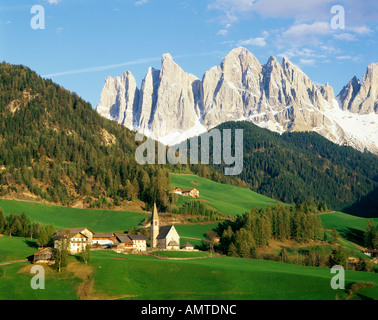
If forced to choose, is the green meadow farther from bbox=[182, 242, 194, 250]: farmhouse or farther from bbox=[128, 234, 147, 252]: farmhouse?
bbox=[128, 234, 147, 252]: farmhouse

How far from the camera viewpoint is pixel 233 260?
116m

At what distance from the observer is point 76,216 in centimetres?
16988

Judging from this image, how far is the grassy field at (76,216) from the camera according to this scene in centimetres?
15725

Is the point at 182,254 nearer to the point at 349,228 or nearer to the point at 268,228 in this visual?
the point at 268,228

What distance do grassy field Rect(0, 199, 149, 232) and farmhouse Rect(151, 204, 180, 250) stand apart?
17096 millimetres

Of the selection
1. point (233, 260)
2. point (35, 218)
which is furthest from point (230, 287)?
point (35, 218)

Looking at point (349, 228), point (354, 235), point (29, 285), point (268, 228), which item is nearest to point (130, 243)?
point (29, 285)

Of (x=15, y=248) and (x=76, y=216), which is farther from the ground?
(x=76, y=216)

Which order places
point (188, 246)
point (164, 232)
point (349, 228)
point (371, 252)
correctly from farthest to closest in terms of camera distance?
1. point (349, 228)
2. point (371, 252)
3. point (164, 232)
4. point (188, 246)

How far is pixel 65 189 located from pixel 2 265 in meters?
96.4

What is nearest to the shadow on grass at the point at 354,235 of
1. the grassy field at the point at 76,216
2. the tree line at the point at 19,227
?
the grassy field at the point at 76,216

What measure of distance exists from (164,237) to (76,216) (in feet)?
152

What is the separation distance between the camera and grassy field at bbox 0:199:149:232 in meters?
157
